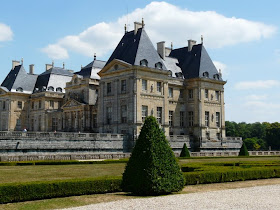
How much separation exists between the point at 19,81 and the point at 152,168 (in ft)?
191

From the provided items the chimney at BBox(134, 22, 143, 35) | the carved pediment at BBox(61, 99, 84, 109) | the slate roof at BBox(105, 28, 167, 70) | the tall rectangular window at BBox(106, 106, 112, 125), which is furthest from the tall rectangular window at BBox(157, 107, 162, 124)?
the carved pediment at BBox(61, 99, 84, 109)

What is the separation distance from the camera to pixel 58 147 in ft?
124

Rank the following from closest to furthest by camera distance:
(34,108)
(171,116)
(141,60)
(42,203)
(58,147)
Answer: (42,203) < (58,147) < (141,60) < (171,116) < (34,108)

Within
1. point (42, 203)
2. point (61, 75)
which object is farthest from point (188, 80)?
point (42, 203)

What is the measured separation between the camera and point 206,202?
12367 millimetres

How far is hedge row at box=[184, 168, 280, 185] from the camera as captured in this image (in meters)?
17.2

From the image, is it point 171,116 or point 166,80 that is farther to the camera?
point 171,116

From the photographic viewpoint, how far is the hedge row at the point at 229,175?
17.2m

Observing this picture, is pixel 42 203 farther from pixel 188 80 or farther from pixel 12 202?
pixel 188 80

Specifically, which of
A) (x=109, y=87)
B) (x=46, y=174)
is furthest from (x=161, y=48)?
(x=46, y=174)

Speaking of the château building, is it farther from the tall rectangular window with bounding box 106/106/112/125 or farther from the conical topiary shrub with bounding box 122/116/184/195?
the conical topiary shrub with bounding box 122/116/184/195

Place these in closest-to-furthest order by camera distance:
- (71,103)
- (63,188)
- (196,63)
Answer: (63,188) → (196,63) → (71,103)

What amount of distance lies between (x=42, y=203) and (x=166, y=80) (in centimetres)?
3857

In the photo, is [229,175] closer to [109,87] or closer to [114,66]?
[114,66]
